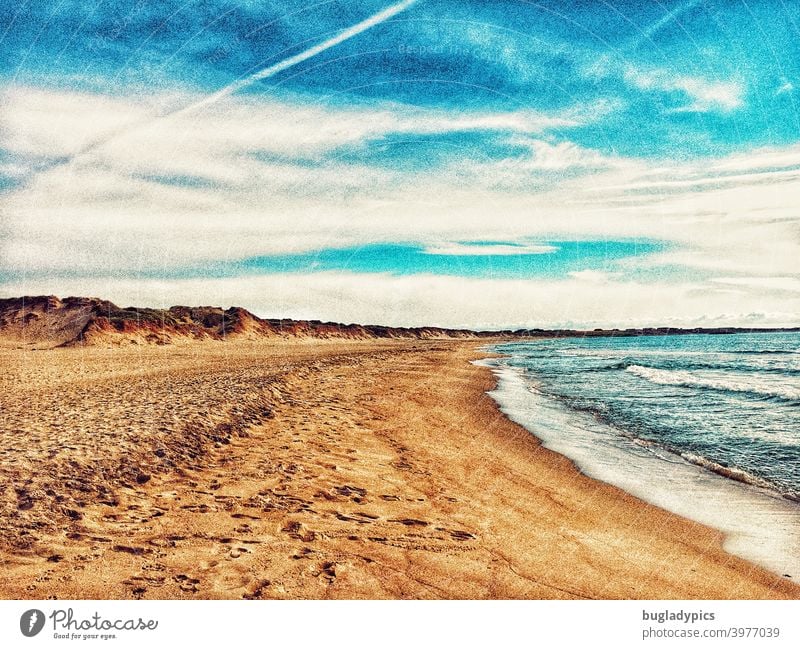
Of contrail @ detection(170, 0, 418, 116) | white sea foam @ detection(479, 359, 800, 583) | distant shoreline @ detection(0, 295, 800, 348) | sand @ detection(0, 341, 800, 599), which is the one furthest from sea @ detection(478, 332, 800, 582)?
distant shoreline @ detection(0, 295, 800, 348)

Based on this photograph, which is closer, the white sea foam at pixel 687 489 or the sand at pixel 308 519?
the sand at pixel 308 519

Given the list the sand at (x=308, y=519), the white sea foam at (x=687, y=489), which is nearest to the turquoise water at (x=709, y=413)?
the white sea foam at (x=687, y=489)

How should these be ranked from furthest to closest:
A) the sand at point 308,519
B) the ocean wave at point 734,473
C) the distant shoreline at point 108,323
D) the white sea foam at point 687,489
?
the distant shoreline at point 108,323
the ocean wave at point 734,473
the white sea foam at point 687,489
the sand at point 308,519

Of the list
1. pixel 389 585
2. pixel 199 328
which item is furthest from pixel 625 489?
pixel 199 328

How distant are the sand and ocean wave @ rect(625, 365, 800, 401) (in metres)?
15.4

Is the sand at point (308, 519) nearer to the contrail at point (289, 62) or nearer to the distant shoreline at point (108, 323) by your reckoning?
the contrail at point (289, 62)

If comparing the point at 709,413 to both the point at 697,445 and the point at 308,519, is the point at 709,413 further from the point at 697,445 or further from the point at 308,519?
the point at 308,519

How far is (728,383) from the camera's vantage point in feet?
82.4

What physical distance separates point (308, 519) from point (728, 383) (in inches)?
1009

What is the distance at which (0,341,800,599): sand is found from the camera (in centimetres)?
471

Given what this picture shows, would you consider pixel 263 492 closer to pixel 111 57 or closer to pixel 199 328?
pixel 111 57

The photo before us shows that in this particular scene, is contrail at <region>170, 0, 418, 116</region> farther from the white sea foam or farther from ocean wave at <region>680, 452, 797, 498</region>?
ocean wave at <region>680, 452, 797, 498</region>

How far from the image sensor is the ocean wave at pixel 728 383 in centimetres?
2070

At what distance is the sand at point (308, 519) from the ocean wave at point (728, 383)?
15381 mm
